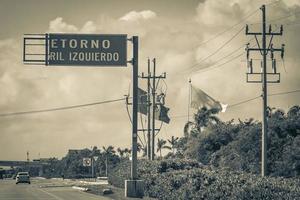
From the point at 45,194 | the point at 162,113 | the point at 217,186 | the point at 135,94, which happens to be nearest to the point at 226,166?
the point at 162,113

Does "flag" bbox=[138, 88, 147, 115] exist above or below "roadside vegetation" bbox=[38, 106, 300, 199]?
above

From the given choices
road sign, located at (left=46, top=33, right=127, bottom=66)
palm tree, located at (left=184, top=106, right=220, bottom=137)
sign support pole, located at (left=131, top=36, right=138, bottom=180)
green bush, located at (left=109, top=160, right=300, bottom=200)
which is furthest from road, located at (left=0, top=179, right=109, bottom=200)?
palm tree, located at (left=184, top=106, right=220, bottom=137)

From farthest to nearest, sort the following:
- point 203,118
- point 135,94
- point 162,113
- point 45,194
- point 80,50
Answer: point 203,118
point 162,113
point 45,194
point 135,94
point 80,50

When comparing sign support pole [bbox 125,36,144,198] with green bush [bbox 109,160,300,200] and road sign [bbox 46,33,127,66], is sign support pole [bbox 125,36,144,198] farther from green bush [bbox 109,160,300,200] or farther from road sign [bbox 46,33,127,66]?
road sign [bbox 46,33,127,66]

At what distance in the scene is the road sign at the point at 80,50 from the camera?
33.1 m

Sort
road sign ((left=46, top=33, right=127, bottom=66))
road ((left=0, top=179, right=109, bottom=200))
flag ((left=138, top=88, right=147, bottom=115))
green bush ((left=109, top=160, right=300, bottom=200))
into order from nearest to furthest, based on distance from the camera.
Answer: green bush ((left=109, top=160, right=300, bottom=200)), road sign ((left=46, top=33, right=127, bottom=66)), road ((left=0, top=179, right=109, bottom=200)), flag ((left=138, top=88, right=147, bottom=115))

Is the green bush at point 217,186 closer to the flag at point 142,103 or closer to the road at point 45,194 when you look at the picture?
the road at point 45,194

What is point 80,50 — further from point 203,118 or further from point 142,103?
point 203,118

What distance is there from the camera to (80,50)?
33125 millimetres

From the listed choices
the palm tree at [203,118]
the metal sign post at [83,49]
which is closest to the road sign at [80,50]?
the metal sign post at [83,49]

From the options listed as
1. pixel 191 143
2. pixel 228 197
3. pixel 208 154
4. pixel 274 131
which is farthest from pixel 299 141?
pixel 228 197

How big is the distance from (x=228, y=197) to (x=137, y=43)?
13.9 metres

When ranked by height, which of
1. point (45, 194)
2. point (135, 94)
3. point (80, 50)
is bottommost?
point (45, 194)

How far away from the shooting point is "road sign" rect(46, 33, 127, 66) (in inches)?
1304
